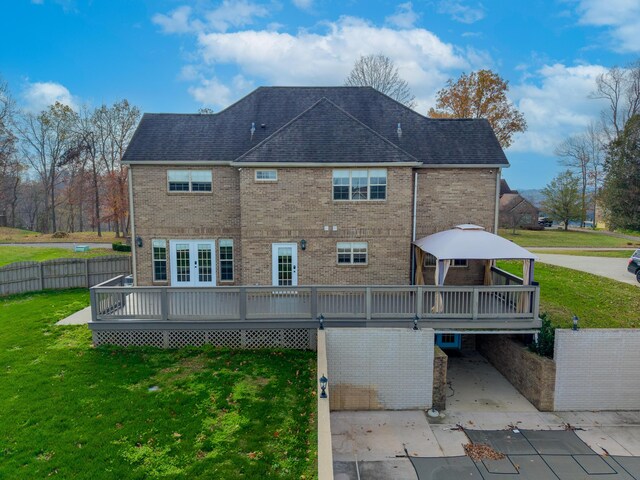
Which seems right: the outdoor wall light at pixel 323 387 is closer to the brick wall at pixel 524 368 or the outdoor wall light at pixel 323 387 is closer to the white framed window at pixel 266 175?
the brick wall at pixel 524 368

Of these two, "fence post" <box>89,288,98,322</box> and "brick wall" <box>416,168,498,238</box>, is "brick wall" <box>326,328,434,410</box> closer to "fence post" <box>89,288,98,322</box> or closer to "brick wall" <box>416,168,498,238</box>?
"brick wall" <box>416,168,498,238</box>

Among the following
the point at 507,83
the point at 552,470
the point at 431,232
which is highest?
the point at 507,83

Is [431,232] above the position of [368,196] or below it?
below

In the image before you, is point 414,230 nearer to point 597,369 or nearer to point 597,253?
point 597,369

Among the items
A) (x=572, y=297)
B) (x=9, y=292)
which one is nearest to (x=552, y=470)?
(x=572, y=297)

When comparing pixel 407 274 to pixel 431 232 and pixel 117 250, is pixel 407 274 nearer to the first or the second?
pixel 431 232

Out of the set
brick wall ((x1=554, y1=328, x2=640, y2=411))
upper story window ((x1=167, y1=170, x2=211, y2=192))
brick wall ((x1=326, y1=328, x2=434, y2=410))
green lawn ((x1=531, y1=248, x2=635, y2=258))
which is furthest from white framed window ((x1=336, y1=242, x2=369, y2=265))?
green lawn ((x1=531, y1=248, x2=635, y2=258))

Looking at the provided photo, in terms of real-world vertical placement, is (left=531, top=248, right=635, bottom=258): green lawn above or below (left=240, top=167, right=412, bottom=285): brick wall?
below
